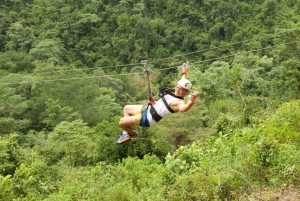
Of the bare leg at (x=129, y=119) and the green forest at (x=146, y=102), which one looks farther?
the green forest at (x=146, y=102)

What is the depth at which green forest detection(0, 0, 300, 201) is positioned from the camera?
5148 mm

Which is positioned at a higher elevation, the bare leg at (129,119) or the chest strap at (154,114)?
the chest strap at (154,114)

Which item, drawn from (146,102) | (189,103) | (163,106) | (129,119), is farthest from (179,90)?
(146,102)

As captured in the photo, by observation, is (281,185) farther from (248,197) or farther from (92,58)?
(92,58)

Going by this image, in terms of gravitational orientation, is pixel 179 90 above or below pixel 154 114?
above

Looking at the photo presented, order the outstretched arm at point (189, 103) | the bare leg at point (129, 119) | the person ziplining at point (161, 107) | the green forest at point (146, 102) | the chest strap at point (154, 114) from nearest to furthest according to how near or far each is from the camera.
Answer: the outstretched arm at point (189, 103), the person ziplining at point (161, 107), the chest strap at point (154, 114), the bare leg at point (129, 119), the green forest at point (146, 102)

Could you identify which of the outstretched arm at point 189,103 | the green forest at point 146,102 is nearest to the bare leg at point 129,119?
the outstretched arm at point 189,103

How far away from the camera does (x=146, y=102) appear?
71.8 ft

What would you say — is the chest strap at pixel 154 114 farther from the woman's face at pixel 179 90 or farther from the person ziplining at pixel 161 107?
the woman's face at pixel 179 90

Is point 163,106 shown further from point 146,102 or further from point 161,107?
point 146,102

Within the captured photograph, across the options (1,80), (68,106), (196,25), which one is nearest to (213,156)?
(68,106)

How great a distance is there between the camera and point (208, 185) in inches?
187

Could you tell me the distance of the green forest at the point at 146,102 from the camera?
5.15 meters

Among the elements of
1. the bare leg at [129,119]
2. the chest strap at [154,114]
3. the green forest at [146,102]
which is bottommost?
the green forest at [146,102]
